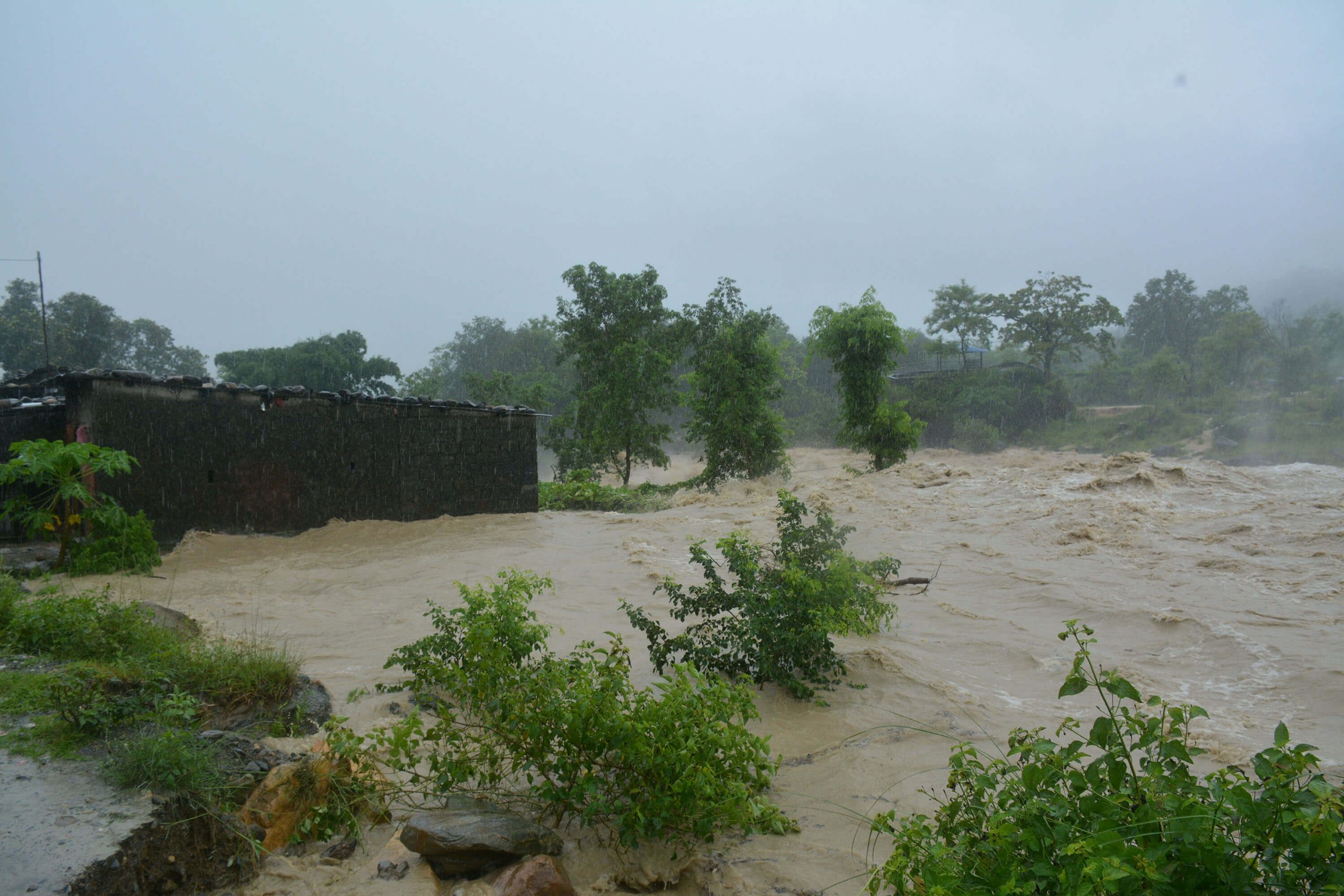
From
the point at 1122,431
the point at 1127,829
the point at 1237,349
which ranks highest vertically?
the point at 1237,349

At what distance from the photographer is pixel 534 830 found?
120 inches

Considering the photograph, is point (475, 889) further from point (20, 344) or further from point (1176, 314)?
point (1176, 314)

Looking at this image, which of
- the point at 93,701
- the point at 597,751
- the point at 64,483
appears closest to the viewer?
the point at 597,751

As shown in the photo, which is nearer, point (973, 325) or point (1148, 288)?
point (973, 325)

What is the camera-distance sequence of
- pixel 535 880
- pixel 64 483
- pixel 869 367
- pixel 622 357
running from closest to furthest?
pixel 535 880, pixel 64 483, pixel 869 367, pixel 622 357

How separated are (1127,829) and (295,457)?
11.7m

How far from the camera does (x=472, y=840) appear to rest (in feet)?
9.50

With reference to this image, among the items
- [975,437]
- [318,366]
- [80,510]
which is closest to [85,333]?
[318,366]

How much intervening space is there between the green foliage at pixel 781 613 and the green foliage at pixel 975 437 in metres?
29.0

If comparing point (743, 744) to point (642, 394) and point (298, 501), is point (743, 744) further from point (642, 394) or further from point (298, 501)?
point (642, 394)

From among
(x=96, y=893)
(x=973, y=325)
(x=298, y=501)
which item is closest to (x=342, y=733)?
(x=96, y=893)

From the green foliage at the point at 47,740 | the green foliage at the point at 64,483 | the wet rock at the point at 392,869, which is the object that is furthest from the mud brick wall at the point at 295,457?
the wet rock at the point at 392,869

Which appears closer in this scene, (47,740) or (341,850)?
(341,850)

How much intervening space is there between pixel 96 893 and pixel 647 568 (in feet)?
23.7
